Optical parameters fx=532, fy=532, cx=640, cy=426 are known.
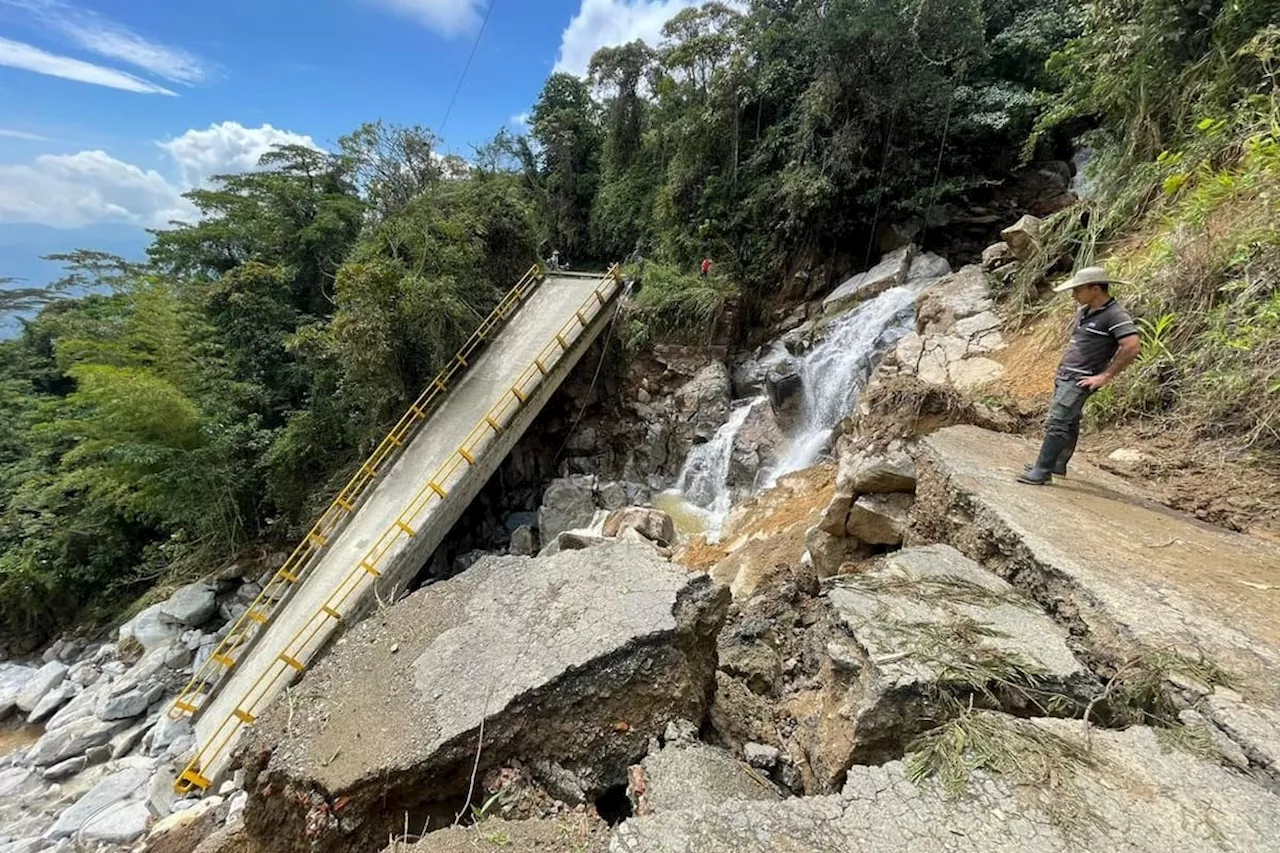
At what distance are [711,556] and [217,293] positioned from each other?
11728 millimetres

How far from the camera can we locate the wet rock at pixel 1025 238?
630 centimetres

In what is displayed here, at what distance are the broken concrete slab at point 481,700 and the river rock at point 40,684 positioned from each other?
34.4ft

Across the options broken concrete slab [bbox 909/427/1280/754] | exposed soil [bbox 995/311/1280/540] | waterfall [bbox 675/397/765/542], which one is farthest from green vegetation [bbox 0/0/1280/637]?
broken concrete slab [bbox 909/427/1280/754]

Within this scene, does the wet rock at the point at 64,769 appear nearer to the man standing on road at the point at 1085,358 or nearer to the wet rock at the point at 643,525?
the wet rock at the point at 643,525

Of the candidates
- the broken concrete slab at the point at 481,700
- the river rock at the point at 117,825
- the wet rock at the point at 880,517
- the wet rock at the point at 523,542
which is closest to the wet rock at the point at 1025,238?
the wet rock at the point at 880,517

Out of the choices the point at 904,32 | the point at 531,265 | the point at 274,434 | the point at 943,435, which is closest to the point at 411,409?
the point at 274,434

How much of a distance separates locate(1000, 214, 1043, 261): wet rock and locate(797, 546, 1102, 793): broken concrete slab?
5761mm

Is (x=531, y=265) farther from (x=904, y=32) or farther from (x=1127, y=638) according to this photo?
(x=1127, y=638)

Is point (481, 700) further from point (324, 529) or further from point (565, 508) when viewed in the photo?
point (324, 529)

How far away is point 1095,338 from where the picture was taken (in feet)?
10.0

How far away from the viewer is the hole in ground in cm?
217

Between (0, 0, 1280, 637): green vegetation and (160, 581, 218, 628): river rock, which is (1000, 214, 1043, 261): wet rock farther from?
(160, 581, 218, 628): river rock

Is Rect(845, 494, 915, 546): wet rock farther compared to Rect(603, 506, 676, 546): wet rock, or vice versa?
Rect(603, 506, 676, 546): wet rock

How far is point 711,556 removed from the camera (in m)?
6.13
